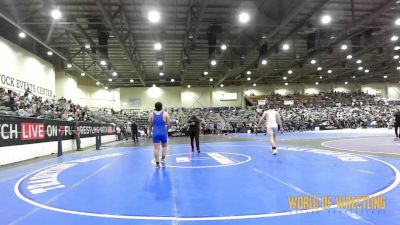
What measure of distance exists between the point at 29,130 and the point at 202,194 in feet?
31.2

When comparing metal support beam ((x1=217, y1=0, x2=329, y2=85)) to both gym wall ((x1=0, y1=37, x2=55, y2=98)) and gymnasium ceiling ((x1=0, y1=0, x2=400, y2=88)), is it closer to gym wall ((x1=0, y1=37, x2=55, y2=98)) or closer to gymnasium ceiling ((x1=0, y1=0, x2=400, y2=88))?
gymnasium ceiling ((x1=0, y1=0, x2=400, y2=88))

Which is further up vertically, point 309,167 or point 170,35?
point 170,35

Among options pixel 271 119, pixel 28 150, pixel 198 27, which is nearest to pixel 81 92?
pixel 198 27

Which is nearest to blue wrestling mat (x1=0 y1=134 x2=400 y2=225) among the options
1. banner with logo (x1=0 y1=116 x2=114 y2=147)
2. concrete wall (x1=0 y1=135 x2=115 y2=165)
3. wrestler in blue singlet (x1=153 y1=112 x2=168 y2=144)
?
wrestler in blue singlet (x1=153 y1=112 x2=168 y2=144)

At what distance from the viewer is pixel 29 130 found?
478 inches

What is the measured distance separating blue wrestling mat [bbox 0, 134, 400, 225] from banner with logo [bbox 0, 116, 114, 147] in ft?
8.65

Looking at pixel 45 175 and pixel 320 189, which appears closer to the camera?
pixel 320 189

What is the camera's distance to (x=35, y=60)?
93.5 feet

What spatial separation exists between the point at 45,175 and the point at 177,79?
4202cm

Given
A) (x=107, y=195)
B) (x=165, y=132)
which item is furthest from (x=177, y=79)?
(x=107, y=195)

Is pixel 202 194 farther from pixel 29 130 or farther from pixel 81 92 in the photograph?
pixel 81 92

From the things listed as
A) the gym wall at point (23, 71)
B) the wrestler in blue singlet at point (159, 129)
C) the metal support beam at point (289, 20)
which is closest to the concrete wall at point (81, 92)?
the gym wall at point (23, 71)

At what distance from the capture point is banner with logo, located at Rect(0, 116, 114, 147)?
1048 cm

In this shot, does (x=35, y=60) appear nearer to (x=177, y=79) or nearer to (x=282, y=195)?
(x=177, y=79)
